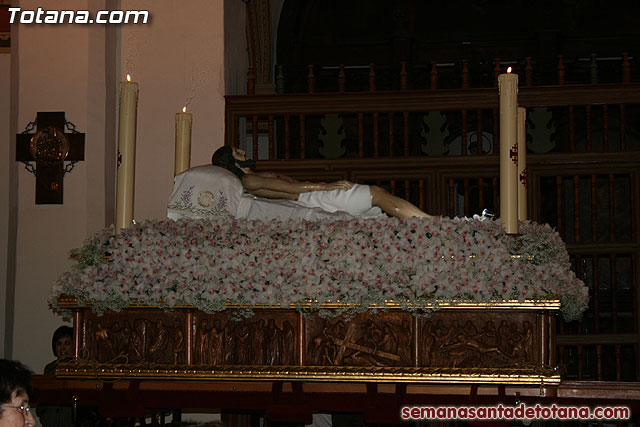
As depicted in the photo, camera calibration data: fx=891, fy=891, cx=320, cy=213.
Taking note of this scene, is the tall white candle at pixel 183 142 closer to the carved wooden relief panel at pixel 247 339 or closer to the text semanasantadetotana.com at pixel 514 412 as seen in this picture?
the carved wooden relief panel at pixel 247 339

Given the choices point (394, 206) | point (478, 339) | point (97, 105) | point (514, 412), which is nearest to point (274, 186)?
point (394, 206)

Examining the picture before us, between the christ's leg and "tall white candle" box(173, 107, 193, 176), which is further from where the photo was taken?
"tall white candle" box(173, 107, 193, 176)

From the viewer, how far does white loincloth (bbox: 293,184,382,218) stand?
492cm

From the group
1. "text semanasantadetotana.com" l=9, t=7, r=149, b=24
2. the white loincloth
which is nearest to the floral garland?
the white loincloth

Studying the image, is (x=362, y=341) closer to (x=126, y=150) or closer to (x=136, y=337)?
(x=136, y=337)

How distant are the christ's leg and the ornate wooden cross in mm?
2957

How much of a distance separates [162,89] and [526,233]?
11.5 feet

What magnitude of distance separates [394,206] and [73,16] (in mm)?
3499

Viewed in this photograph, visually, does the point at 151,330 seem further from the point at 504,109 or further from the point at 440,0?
the point at 440,0

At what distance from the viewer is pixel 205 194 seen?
16.0 ft

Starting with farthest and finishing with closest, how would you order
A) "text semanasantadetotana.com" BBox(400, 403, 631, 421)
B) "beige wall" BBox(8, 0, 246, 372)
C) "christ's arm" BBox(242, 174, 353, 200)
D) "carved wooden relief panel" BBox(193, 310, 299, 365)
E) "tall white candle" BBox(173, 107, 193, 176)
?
"beige wall" BBox(8, 0, 246, 372)
"tall white candle" BBox(173, 107, 193, 176)
"christ's arm" BBox(242, 174, 353, 200)
"carved wooden relief panel" BBox(193, 310, 299, 365)
"text semanasantadetotana.com" BBox(400, 403, 631, 421)

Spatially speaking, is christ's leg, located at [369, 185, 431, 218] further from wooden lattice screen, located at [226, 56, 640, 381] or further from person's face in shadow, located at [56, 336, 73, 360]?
wooden lattice screen, located at [226, 56, 640, 381]

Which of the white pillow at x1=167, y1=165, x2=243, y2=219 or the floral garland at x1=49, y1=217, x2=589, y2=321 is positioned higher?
the white pillow at x1=167, y1=165, x2=243, y2=219

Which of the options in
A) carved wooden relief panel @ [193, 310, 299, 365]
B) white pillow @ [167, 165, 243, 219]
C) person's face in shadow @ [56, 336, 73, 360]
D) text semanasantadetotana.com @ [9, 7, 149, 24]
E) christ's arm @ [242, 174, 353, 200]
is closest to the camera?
carved wooden relief panel @ [193, 310, 299, 365]
